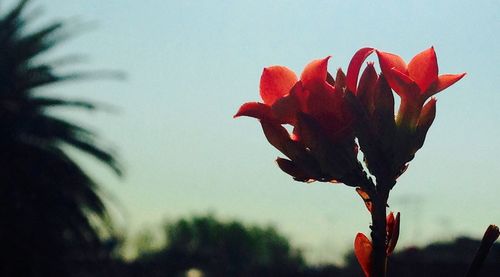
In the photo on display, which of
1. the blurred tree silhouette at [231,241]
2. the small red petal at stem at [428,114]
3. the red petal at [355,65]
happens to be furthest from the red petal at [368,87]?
the blurred tree silhouette at [231,241]

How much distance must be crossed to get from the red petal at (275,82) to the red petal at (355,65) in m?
0.09

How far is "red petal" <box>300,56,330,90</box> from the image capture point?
98 cm

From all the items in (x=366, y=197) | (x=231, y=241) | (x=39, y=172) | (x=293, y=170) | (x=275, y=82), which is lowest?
(x=366, y=197)

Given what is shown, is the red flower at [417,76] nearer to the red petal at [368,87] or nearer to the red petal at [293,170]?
the red petal at [368,87]

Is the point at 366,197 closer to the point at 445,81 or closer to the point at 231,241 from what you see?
the point at 445,81

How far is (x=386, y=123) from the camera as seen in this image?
972 mm

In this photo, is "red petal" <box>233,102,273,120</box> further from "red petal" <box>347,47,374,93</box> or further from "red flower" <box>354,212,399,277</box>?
"red flower" <box>354,212,399,277</box>

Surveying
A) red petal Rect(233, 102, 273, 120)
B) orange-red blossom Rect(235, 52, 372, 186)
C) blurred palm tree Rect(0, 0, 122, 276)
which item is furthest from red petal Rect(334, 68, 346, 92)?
blurred palm tree Rect(0, 0, 122, 276)

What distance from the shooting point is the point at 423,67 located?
1015 mm

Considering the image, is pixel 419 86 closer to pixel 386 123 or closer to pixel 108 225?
pixel 386 123

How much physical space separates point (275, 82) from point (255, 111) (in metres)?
0.06

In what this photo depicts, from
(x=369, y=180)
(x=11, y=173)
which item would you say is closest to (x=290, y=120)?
(x=369, y=180)

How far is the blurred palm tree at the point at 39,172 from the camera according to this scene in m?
15.0

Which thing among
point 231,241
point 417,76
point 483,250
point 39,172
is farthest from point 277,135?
point 231,241
